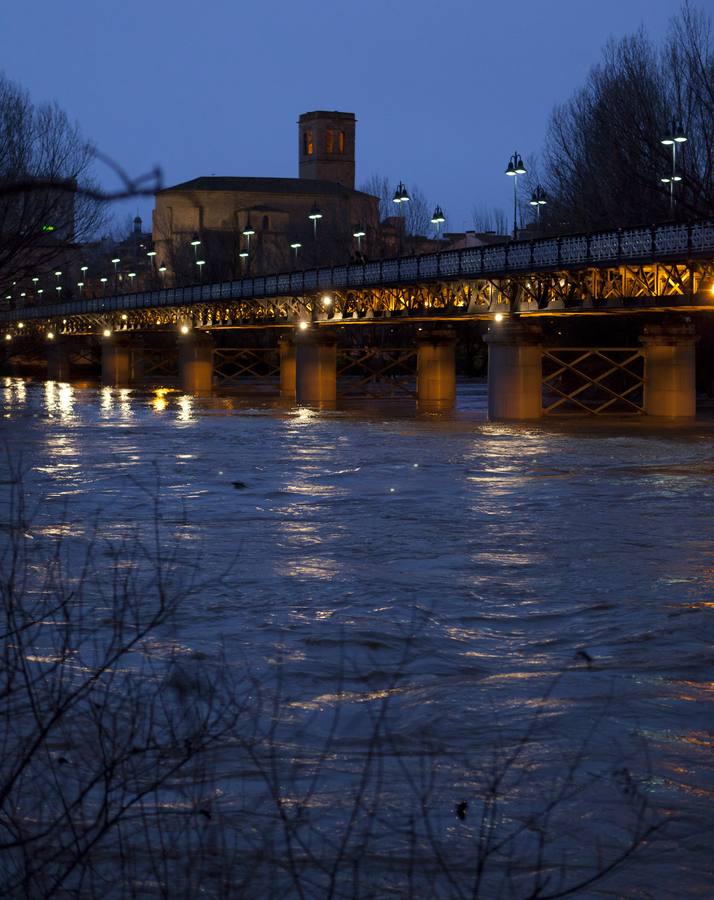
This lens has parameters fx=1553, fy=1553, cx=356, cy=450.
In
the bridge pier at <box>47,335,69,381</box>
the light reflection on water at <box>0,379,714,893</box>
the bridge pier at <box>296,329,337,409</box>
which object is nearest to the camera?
the light reflection on water at <box>0,379,714,893</box>

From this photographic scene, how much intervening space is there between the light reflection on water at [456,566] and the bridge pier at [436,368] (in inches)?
1253

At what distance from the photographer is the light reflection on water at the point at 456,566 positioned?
40.0 feet

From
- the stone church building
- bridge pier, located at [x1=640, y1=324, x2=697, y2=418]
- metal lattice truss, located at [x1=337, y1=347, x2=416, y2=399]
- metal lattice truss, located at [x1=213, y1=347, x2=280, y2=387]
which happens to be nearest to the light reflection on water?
bridge pier, located at [x1=640, y1=324, x2=697, y2=418]

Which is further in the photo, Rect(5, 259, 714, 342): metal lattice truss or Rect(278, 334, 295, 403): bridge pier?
Rect(278, 334, 295, 403): bridge pier

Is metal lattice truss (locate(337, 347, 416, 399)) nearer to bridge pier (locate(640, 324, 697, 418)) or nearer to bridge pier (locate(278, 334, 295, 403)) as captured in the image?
bridge pier (locate(278, 334, 295, 403))

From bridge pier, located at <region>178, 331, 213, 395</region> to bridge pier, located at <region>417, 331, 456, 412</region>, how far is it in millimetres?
22159

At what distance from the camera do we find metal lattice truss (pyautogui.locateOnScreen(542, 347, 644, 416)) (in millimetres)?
65562

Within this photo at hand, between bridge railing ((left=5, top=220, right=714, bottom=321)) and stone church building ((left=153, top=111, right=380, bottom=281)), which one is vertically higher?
stone church building ((left=153, top=111, right=380, bottom=281))

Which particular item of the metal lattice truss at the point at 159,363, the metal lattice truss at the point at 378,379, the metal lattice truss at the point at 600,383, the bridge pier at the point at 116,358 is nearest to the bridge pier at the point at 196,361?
the metal lattice truss at the point at 378,379

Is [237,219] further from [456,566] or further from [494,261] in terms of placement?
[456,566]

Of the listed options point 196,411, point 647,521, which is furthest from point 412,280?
point 647,521

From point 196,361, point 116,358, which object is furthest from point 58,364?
point 196,361

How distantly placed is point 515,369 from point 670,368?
19.5 ft

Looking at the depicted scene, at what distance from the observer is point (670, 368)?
59.7 m
